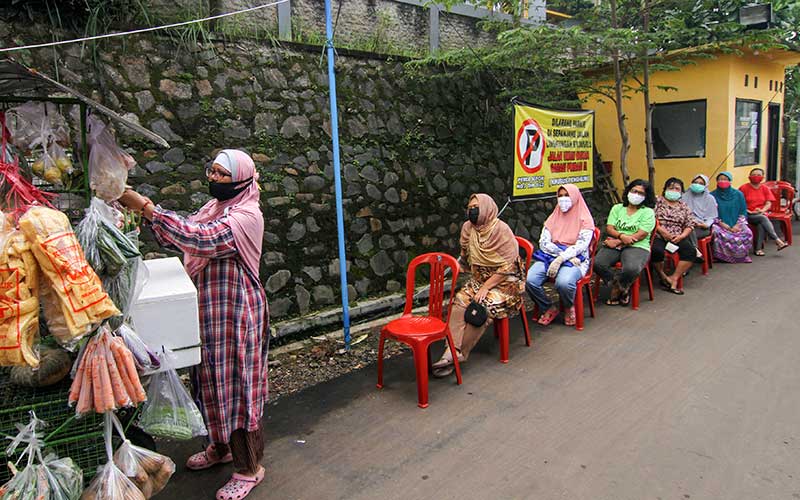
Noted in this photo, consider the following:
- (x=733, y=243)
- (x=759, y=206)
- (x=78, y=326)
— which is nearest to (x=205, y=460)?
(x=78, y=326)

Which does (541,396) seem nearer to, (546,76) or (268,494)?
(268,494)

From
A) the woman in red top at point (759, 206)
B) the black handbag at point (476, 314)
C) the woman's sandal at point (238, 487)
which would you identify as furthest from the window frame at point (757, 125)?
the woman's sandal at point (238, 487)

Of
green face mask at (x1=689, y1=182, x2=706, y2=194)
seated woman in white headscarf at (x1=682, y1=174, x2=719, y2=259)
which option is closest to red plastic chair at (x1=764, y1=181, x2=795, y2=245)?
seated woman in white headscarf at (x1=682, y1=174, x2=719, y2=259)

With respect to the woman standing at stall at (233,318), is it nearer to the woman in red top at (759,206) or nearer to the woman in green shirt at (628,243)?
the woman in green shirt at (628,243)

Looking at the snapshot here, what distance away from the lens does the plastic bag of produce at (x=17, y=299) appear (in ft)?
6.31

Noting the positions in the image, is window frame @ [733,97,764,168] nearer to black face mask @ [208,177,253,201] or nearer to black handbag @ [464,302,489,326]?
black handbag @ [464,302,489,326]

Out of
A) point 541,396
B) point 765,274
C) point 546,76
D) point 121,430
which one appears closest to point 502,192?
point 546,76

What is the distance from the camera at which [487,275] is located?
15.3 ft

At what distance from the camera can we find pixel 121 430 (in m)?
2.39

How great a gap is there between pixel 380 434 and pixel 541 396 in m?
1.25

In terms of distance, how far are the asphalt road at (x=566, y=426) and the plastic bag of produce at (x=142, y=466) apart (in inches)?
21.4

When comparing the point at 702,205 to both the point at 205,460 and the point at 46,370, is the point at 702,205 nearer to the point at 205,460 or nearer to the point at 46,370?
the point at 205,460

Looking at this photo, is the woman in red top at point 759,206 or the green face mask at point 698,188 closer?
the green face mask at point 698,188

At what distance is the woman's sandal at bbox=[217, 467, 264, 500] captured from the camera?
282 centimetres
